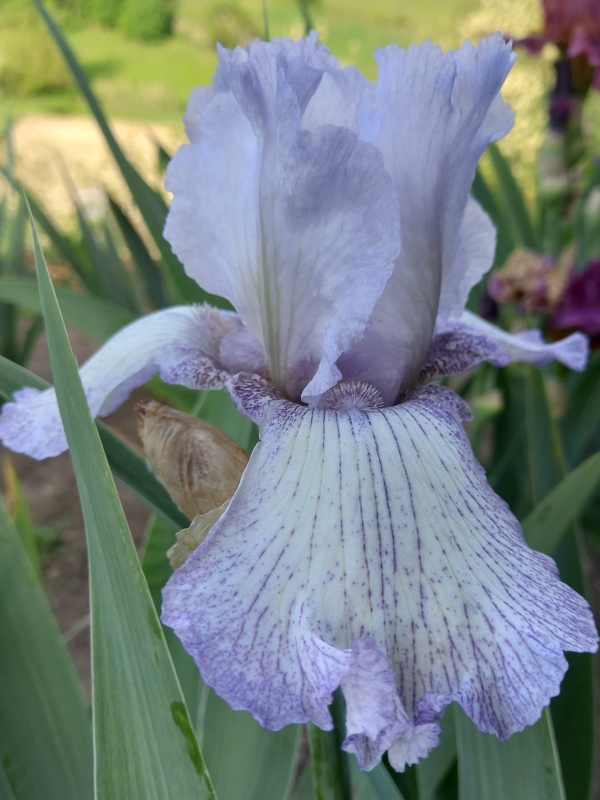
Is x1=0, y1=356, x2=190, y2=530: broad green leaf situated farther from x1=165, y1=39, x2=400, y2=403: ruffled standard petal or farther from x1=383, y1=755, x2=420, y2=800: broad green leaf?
x1=383, y1=755, x2=420, y2=800: broad green leaf

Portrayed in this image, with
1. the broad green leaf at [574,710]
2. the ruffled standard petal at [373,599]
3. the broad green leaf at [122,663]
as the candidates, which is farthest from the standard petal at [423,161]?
the broad green leaf at [574,710]

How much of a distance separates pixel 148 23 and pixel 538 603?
30.2 ft

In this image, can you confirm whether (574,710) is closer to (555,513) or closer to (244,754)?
(555,513)

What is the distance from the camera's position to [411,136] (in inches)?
16.1

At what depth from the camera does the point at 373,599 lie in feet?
1.09

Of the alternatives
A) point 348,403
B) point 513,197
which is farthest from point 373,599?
point 513,197

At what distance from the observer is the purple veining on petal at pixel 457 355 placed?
50cm

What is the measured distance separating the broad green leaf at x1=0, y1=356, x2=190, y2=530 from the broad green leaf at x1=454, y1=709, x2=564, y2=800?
0.27m

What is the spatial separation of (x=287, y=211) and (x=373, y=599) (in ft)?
0.77

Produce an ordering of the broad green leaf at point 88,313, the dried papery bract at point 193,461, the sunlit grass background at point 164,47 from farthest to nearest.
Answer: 1. the sunlit grass background at point 164,47
2. the broad green leaf at point 88,313
3. the dried papery bract at point 193,461

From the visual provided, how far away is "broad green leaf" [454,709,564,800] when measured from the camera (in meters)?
0.46

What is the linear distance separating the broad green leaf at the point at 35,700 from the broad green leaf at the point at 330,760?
188mm

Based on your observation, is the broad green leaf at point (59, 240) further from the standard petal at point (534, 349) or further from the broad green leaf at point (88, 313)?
the standard petal at point (534, 349)

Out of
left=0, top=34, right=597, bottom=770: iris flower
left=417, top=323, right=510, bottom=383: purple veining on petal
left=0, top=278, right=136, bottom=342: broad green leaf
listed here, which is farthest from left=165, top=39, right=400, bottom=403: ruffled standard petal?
left=0, top=278, right=136, bottom=342: broad green leaf
